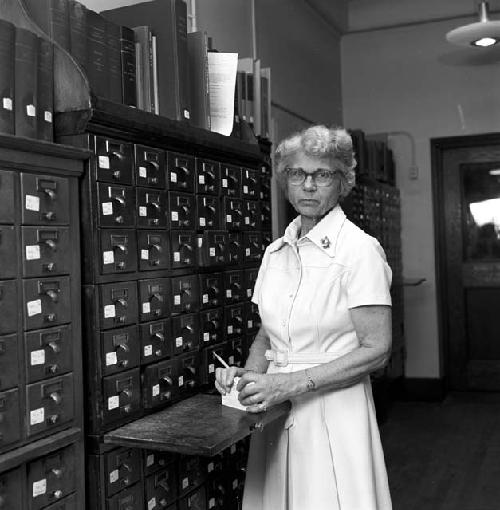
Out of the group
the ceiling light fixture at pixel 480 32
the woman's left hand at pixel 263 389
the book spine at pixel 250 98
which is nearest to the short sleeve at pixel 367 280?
the woman's left hand at pixel 263 389

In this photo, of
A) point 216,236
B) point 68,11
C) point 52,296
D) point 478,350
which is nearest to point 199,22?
point 216,236

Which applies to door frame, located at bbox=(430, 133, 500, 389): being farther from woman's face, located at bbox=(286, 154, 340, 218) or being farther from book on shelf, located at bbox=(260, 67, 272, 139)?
woman's face, located at bbox=(286, 154, 340, 218)

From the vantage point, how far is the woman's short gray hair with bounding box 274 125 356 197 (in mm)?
1959

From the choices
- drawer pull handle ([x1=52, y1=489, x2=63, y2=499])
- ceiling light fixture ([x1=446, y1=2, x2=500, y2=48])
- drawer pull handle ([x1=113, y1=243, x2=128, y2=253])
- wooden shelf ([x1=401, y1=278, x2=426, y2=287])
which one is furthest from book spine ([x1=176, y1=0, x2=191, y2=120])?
wooden shelf ([x1=401, y1=278, x2=426, y2=287])

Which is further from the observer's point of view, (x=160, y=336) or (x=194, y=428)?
(x=160, y=336)

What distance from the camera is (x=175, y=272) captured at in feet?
8.43

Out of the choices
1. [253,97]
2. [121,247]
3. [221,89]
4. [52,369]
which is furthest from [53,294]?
[253,97]

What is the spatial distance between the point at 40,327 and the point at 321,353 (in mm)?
740

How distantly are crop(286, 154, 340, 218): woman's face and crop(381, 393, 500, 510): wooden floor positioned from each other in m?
2.20

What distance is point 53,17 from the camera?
214 centimetres

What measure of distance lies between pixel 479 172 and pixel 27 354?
197 inches

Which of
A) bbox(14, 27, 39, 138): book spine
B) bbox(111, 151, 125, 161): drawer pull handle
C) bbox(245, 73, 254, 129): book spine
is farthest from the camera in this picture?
Answer: bbox(245, 73, 254, 129): book spine

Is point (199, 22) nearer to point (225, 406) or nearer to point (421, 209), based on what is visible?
point (225, 406)

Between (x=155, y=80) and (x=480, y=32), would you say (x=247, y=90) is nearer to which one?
(x=155, y=80)
